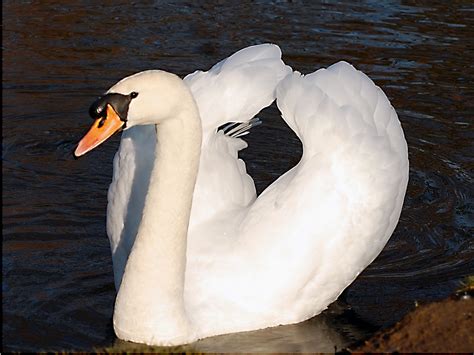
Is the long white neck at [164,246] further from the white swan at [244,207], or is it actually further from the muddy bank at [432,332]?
the muddy bank at [432,332]

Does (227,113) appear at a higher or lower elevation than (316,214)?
higher

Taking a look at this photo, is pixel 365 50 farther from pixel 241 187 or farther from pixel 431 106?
pixel 241 187

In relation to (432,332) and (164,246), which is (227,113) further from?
(432,332)

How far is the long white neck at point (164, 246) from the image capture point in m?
5.62

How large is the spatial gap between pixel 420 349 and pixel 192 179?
56.4 inches

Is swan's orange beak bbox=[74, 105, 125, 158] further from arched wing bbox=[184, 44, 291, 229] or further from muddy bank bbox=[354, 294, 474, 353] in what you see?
muddy bank bbox=[354, 294, 474, 353]

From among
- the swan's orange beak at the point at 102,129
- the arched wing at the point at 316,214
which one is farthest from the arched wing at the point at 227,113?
the swan's orange beak at the point at 102,129

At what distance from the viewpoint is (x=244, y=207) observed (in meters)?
6.78

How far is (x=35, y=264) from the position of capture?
7.17m

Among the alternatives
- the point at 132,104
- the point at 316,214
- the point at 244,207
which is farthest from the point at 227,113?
the point at 132,104

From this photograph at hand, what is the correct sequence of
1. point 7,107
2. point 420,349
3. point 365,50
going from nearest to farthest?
point 420,349 → point 7,107 → point 365,50

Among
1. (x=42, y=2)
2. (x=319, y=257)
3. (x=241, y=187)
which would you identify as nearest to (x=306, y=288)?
(x=319, y=257)

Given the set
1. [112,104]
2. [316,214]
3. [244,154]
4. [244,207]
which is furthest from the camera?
[244,154]

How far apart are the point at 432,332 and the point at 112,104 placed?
1.80 m
